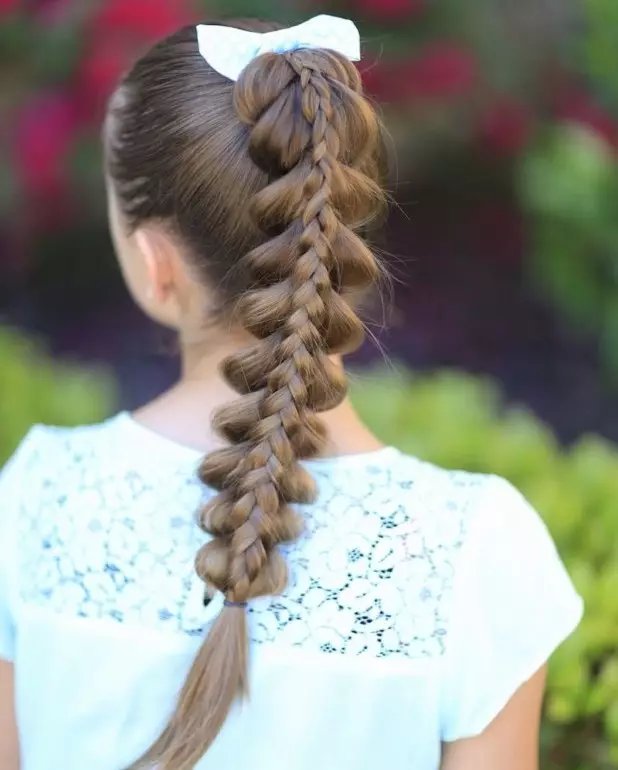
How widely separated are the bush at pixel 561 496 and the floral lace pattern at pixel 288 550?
387mm

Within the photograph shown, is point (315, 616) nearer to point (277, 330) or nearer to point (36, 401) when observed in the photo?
point (277, 330)

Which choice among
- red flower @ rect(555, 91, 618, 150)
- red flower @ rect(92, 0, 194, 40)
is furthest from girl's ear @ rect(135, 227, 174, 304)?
red flower @ rect(555, 91, 618, 150)

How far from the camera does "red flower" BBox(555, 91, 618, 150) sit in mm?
2975

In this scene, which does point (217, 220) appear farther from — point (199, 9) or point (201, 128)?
point (199, 9)

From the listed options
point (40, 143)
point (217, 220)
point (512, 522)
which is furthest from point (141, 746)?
point (40, 143)

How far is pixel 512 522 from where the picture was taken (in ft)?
3.85

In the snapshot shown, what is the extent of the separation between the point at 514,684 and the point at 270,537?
0.32m

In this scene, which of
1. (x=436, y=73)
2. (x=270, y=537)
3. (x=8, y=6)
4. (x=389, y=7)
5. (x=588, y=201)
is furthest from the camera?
(x=436, y=73)

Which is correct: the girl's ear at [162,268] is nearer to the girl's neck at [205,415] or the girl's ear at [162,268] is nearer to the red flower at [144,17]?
the girl's neck at [205,415]

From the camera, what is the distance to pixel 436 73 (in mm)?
3178

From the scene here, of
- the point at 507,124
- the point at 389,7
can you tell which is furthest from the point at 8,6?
the point at 507,124

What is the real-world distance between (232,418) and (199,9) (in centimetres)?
222

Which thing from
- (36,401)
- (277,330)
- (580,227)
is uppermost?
(277,330)

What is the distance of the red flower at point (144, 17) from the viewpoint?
2.76 metres
